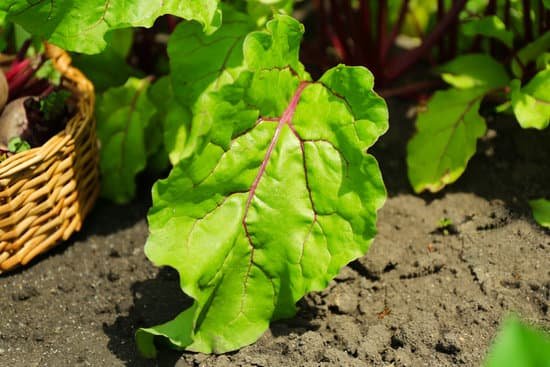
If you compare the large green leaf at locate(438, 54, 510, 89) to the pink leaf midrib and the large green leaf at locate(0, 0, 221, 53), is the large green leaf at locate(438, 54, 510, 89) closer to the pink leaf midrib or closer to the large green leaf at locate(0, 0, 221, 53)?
the pink leaf midrib

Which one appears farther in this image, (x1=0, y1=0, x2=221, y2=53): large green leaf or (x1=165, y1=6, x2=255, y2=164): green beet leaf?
(x1=165, y1=6, x2=255, y2=164): green beet leaf

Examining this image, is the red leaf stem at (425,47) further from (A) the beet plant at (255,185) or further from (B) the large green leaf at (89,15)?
(B) the large green leaf at (89,15)

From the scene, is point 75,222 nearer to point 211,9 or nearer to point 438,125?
point 211,9

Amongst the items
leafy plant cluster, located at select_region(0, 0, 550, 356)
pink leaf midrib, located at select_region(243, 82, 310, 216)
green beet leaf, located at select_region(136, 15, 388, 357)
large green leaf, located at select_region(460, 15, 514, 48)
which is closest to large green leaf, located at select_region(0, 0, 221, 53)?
leafy plant cluster, located at select_region(0, 0, 550, 356)

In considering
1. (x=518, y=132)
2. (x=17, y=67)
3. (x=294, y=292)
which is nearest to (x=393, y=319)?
(x=294, y=292)

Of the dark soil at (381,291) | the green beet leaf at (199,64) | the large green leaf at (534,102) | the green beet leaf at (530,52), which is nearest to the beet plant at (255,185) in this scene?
the dark soil at (381,291)
